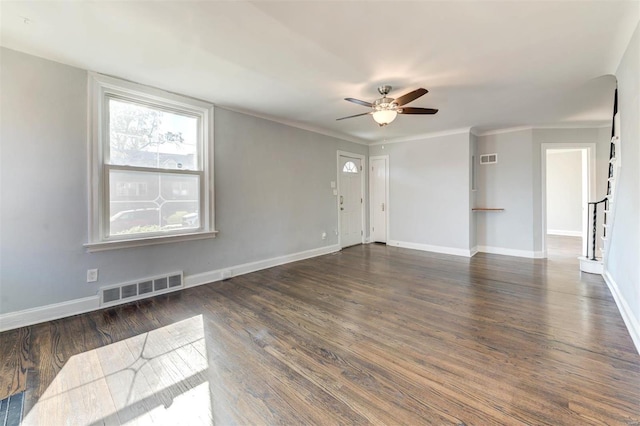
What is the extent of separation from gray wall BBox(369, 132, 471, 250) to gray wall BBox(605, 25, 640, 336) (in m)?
2.40

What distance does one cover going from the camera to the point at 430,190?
562 cm

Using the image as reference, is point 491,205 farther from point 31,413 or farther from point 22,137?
point 22,137

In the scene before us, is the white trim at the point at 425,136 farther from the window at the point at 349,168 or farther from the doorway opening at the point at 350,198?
the window at the point at 349,168

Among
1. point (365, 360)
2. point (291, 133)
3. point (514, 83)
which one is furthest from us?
point (291, 133)

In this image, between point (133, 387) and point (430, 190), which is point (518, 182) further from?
point (133, 387)

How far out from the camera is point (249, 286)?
3.58m

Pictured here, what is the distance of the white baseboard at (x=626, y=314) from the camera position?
207cm

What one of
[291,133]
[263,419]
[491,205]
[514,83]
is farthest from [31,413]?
[491,205]

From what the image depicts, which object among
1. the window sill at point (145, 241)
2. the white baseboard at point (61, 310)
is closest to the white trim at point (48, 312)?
the white baseboard at point (61, 310)

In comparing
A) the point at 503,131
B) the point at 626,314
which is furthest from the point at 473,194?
the point at 626,314

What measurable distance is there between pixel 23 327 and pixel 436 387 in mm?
3503

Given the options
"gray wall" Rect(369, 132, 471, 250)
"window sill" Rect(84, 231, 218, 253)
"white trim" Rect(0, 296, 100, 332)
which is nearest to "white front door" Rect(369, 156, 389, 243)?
"gray wall" Rect(369, 132, 471, 250)

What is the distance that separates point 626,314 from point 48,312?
5.37 metres

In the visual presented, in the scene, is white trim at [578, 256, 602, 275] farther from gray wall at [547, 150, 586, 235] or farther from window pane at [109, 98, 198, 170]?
window pane at [109, 98, 198, 170]
